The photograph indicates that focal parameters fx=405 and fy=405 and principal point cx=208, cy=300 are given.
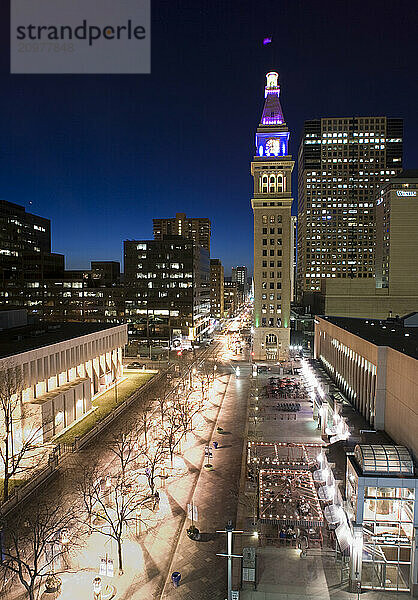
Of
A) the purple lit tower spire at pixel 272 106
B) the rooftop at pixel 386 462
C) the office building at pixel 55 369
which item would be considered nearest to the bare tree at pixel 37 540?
the office building at pixel 55 369

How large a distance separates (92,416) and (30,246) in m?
168

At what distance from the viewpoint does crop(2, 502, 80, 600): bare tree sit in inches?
875

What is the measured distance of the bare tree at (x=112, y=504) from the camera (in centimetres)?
2617

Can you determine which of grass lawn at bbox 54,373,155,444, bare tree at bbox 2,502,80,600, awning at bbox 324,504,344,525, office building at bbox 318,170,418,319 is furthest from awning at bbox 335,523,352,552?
office building at bbox 318,170,418,319

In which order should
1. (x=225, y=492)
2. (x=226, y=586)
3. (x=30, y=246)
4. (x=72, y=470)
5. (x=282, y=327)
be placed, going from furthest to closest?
(x=30, y=246)
(x=282, y=327)
(x=72, y=470)
(x=225, y=492)
(x=226, y=586)

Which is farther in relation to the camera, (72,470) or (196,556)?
(72,470)

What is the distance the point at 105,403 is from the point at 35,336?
1322 cm

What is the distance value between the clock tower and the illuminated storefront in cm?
6947

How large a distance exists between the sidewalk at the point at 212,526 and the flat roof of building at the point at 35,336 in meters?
22.9

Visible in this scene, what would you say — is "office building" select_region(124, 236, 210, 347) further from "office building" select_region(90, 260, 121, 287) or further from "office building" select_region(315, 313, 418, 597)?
"office building" select_region(315, 313, 418, 597)

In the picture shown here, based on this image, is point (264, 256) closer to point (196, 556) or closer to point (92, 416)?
point (92, 416)

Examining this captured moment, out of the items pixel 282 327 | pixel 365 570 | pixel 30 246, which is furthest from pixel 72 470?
pixel 30 246

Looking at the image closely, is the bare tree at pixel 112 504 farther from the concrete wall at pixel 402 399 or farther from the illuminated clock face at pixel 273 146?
the illuminated clock face at pixel 273 146

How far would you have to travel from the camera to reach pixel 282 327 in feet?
312
